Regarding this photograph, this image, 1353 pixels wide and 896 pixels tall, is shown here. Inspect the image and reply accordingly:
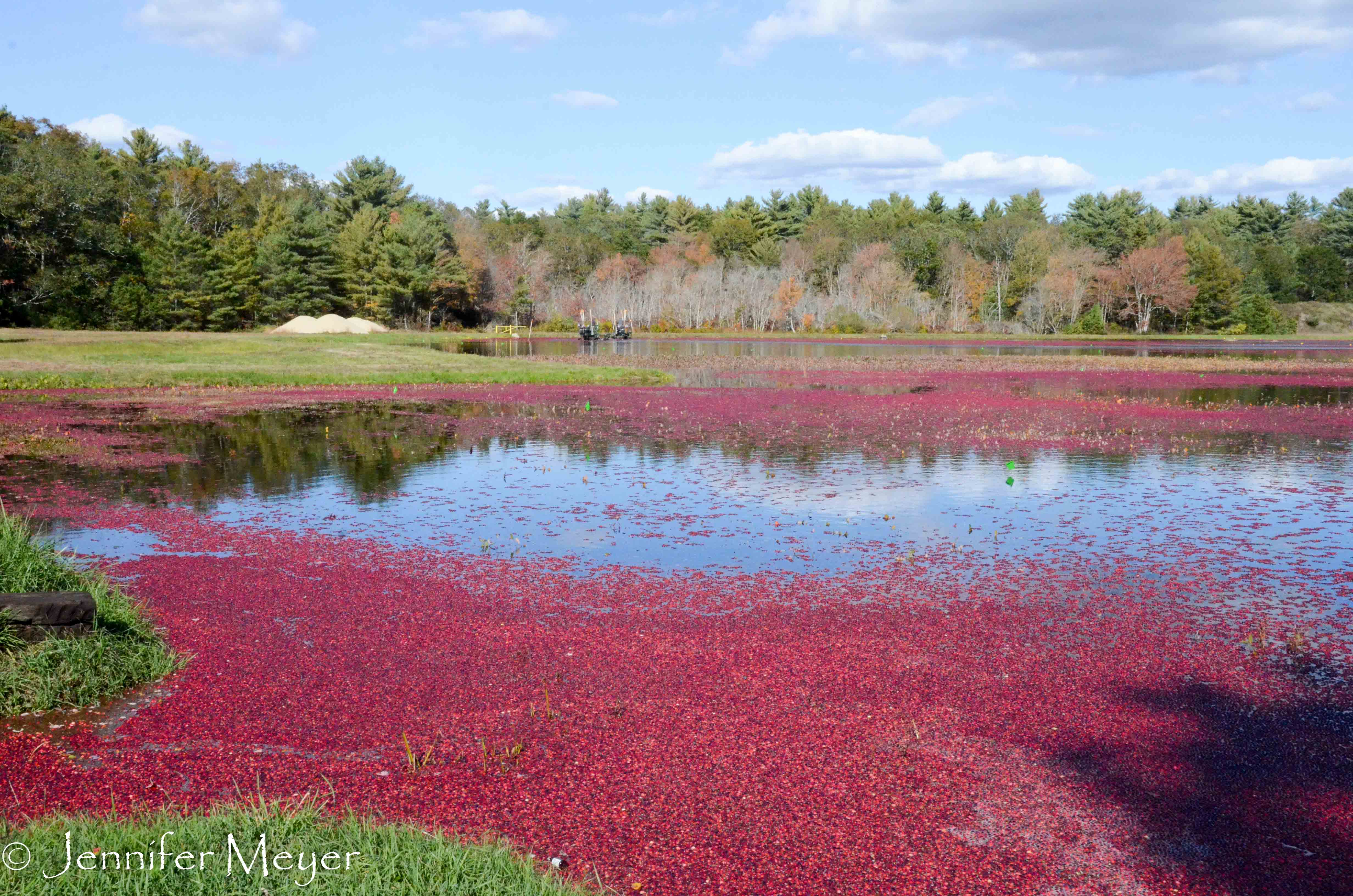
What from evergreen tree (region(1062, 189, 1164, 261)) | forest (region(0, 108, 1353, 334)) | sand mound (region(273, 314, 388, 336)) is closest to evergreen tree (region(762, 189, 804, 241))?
forest (region(0, 108, 1353, 334))

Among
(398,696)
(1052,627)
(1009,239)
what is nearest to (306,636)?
(398,696)

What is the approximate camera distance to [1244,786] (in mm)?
5945

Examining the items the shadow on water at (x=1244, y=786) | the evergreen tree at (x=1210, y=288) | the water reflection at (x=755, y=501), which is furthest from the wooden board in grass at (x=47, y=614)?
the evergreen tree at (x=1210, y=288)

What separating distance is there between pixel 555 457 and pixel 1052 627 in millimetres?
11458

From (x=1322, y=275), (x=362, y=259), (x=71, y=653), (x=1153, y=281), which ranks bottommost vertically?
(x=71, y=653)

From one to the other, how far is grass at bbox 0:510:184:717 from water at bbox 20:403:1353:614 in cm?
296

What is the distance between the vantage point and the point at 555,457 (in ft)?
62.1

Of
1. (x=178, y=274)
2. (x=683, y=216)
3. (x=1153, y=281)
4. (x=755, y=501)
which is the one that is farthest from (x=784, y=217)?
(x=755, y=501)

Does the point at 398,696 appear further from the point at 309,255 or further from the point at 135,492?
the point at 309,255

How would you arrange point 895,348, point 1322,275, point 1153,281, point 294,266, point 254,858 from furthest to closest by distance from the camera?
1. point 1322,275
2. point 1153,281
3. point 294,266
4. point 895,348
5. point 254,858

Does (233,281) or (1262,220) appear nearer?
(233,281)

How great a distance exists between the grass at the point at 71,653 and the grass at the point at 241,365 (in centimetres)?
2654

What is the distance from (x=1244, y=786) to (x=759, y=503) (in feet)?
29.9

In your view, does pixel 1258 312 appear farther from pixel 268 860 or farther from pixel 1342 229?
pixel 268 860
